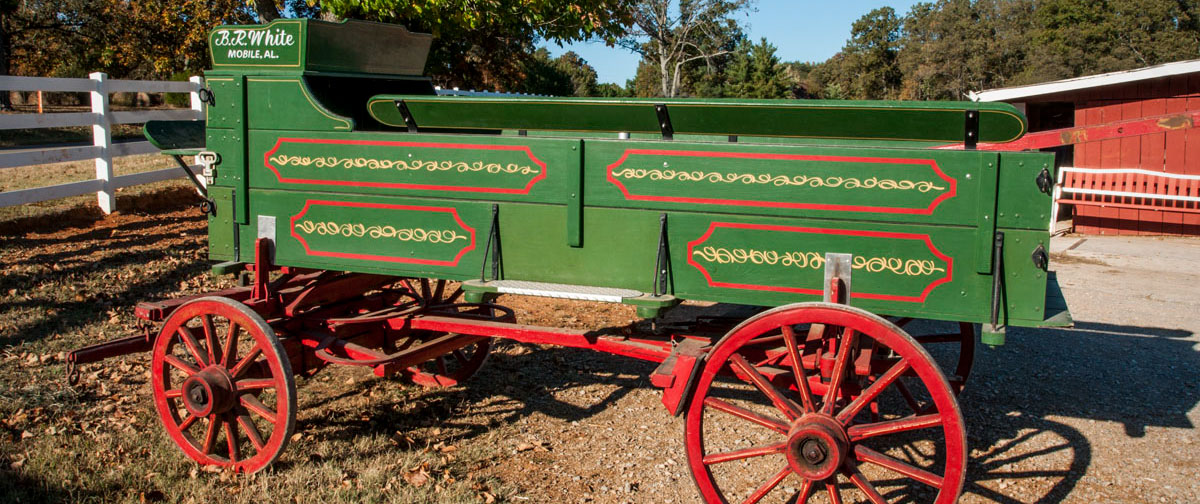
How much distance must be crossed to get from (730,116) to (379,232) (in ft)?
5.95

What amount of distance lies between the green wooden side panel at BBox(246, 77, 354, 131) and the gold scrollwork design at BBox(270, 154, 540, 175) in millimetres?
153

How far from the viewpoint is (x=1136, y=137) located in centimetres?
1384

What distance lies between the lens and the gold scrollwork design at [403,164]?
4.04 metres

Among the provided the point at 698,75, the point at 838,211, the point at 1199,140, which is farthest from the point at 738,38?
the point at 838,211

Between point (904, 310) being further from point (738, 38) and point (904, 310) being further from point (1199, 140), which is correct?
point (738, 38)

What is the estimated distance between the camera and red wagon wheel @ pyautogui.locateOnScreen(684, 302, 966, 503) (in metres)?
3.30

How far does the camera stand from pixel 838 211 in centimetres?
354

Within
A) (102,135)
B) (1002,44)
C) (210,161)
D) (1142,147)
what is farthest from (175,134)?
(1002,44)

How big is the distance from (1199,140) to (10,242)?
15.7m

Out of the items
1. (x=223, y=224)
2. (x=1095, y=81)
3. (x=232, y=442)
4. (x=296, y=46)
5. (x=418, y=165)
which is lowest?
(x=232, y=442)

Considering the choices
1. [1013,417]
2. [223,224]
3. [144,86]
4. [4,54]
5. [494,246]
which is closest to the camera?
[494,246]

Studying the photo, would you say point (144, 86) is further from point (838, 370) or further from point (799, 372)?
point (838, 370)

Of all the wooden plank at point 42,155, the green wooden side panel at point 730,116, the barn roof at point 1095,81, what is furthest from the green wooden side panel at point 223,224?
the barn roof at point 1095,81

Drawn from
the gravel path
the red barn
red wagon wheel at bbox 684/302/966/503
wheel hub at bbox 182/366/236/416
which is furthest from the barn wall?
wheel hub at bbox 182/366/236/416
